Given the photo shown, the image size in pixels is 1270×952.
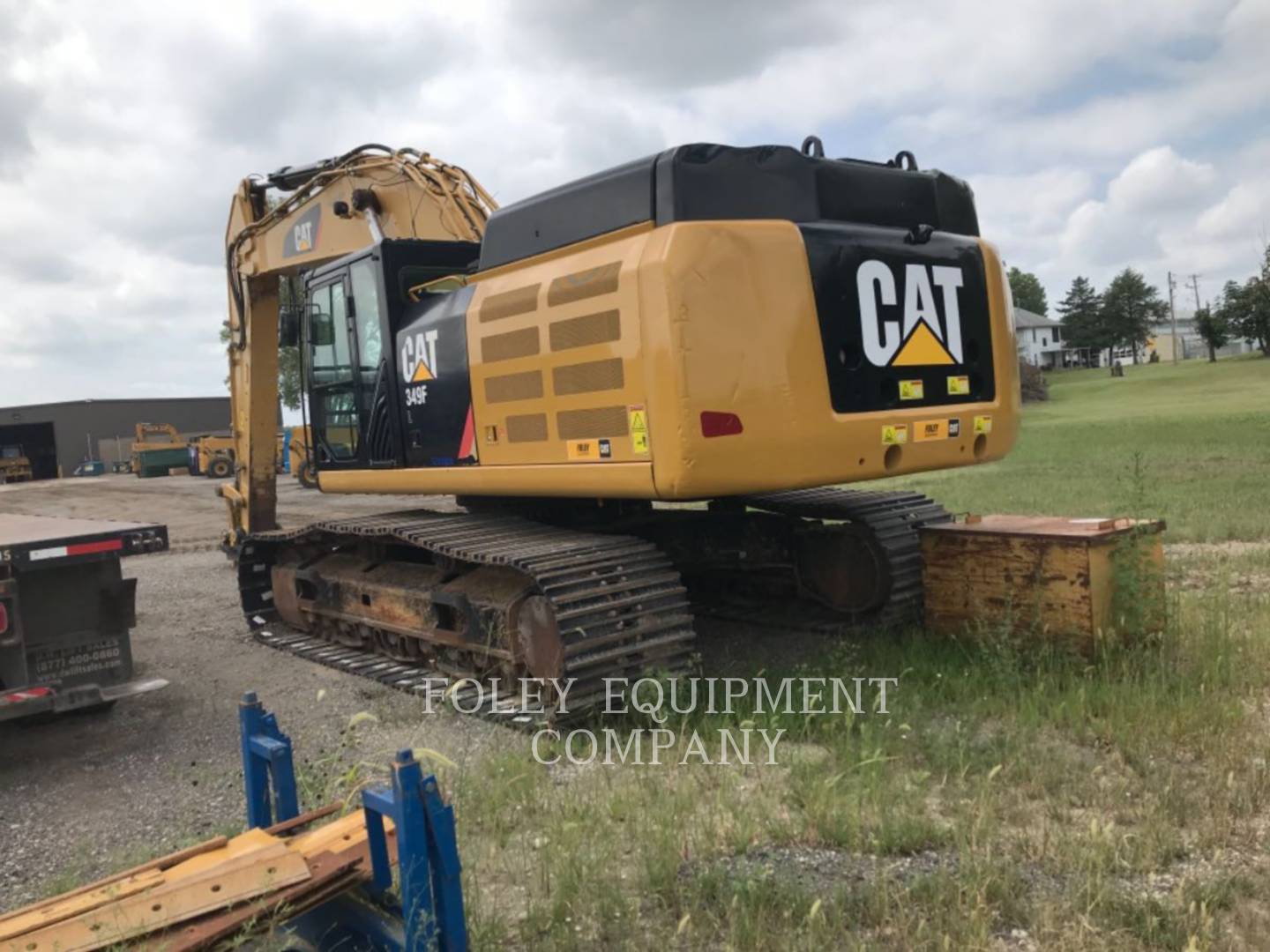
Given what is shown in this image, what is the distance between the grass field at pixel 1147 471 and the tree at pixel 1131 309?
52.8 m

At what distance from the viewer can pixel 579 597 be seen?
5.05 m

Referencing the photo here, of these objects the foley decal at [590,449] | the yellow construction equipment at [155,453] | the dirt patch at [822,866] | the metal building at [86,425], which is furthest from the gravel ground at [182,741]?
the metal building at [86,425]

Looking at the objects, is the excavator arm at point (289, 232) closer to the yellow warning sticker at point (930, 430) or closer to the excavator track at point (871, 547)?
the excavator track at point (871, 547)

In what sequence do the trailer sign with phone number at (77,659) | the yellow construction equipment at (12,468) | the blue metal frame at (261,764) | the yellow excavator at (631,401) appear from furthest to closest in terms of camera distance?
the yellow construction equipment at (12,468) → the trailer sign with phone number at (77,659) → the yellow excavator at (631,401) → the blue metal frame at (261,764)

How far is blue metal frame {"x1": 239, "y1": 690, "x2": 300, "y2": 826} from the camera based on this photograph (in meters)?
3.15

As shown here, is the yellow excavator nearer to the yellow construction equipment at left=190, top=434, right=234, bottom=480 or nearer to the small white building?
the yellow construction equipment at left=190, top=434, right=234, bottom=480

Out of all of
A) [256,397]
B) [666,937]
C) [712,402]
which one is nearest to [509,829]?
[666,937]

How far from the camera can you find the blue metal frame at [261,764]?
315 centimetres

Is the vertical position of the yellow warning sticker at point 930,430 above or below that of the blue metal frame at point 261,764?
above

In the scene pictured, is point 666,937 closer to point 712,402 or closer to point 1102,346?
point 712,402

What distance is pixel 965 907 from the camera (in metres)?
2.95

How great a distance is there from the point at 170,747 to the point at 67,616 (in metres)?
0.91

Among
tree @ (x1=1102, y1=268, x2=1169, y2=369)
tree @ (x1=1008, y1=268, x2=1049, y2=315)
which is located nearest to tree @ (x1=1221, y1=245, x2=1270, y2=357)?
tree @ (x1=1102, y1=268, x2=1169, y2=369)

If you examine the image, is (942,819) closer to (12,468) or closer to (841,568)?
(841,568)
